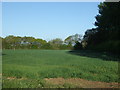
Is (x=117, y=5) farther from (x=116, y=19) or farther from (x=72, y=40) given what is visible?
(x=72, y=40)

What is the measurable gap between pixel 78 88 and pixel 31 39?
2140 inches

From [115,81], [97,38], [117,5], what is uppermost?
[117,5]

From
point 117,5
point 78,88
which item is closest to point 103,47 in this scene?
point 117,5

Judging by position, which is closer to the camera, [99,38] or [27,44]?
[99,38]

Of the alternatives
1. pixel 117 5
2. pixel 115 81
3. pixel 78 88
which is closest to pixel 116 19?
pixel 117 5

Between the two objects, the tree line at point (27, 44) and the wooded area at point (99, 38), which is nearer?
the wooded area at point (99, 38)

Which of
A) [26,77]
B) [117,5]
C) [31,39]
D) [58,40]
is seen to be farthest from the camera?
[58,40]

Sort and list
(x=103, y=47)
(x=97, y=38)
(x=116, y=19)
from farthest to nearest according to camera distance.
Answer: (x=97, y=38) < (x=103, y=47) < (x=116, y=19)

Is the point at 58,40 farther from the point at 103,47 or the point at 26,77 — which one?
the point at 26,77

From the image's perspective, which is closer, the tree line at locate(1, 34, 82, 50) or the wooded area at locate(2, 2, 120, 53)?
the wooded area at locate(2, 2, 120, 53)

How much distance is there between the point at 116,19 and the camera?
27.4m

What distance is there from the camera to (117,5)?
2506 cm

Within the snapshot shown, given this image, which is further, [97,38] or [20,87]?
[97,38]

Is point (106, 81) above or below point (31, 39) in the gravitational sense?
below
